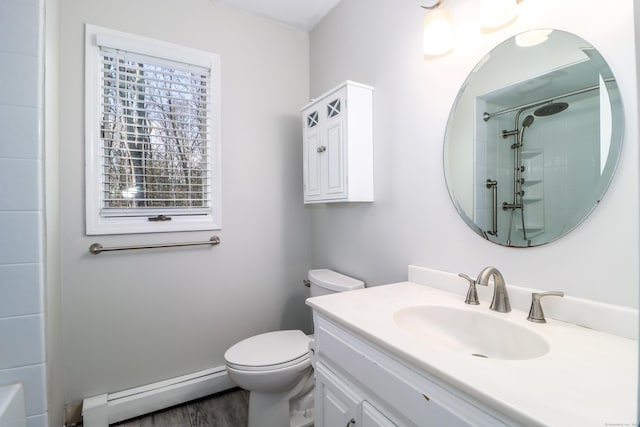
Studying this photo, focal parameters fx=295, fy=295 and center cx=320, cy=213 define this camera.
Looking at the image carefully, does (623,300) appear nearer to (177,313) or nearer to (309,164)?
(309,164)

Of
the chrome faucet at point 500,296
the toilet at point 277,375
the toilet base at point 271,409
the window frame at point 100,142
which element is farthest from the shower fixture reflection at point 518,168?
the window frame at point 100,142

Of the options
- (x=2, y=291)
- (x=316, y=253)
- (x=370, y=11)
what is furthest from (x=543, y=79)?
(x=2, y=291)

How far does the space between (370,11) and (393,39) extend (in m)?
0.31

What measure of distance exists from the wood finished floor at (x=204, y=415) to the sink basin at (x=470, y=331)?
125 cm

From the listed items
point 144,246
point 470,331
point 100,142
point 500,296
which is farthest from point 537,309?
point 100,142

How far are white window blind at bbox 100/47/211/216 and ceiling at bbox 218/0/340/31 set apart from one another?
54 centimetres

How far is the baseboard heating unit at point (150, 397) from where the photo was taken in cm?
155

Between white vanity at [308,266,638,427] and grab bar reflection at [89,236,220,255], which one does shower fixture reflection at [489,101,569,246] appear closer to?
white vanity at [308,266,638,427]

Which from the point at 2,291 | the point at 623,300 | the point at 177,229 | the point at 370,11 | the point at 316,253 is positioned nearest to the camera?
the point at 623,300

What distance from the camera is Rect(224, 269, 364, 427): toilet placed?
140cm

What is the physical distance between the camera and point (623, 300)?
79 cm

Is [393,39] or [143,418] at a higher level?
[393,39]

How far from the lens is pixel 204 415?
170 centimetres

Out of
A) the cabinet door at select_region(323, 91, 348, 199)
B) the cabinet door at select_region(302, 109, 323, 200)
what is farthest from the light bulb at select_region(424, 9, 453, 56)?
the cabinet door at select_region(302, 109, 323, 200)
